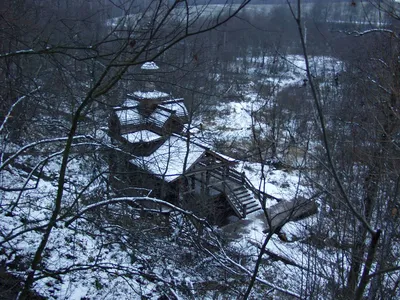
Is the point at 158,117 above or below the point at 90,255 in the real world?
above

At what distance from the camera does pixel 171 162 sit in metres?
11.3

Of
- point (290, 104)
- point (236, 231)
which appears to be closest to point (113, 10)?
point (236, 231)

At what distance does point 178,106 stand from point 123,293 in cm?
632

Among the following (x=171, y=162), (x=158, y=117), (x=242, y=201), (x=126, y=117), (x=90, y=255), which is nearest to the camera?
(x=90, y=255)

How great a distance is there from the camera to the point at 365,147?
7.15 metres

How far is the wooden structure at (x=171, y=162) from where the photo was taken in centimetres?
812

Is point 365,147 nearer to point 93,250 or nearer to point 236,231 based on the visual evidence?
point 93,250

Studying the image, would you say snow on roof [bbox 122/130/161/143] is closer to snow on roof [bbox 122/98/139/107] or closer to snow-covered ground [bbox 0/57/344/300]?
snow-covered ground [bbox 0/57/344/300]

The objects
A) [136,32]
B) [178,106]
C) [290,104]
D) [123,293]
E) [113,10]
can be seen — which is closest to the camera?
[136,32]

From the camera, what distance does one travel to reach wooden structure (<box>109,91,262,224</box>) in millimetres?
8125

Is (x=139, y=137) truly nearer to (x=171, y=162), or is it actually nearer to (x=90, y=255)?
(x=171, y=162)

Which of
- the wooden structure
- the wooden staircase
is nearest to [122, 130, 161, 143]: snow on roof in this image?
the wooden structure

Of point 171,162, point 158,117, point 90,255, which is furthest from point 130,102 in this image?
point 171,162

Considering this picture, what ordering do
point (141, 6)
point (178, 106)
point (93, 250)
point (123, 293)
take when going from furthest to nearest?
point (178, 106), point (93, 250), point (123, 293), point (141, 6)
